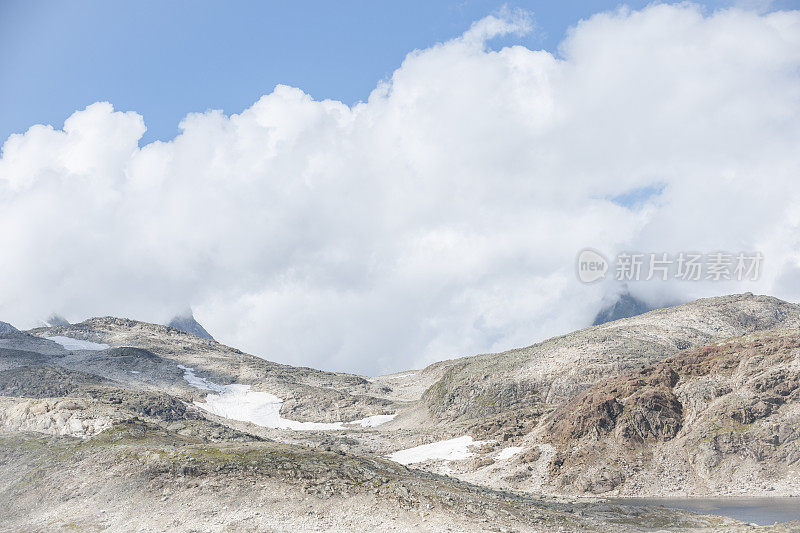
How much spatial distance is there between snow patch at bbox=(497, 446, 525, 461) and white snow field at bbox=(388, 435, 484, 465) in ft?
19.9

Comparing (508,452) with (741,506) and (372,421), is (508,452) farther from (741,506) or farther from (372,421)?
(372,421)

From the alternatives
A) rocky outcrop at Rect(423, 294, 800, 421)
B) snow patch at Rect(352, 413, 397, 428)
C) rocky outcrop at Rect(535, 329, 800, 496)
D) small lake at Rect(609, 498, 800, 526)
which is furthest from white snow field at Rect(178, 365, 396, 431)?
small lake at Rect(609, 498, 800, 526)

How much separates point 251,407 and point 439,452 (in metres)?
75.5

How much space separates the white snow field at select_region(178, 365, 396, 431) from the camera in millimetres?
143750

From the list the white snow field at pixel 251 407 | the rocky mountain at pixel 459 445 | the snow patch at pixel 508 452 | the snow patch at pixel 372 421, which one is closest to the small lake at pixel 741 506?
the rocky mountain at pixel 459 445

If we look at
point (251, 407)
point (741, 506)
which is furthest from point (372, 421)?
point (741, 506)

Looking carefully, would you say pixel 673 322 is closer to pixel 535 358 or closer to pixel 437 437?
pixel 535 358

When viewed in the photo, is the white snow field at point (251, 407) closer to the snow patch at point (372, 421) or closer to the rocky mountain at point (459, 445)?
the snow patch at point (372, 421)

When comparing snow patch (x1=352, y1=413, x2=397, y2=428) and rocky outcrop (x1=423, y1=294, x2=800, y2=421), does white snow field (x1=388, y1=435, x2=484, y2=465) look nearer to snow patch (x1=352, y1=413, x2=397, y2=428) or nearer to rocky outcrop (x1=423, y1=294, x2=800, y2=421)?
rocky outcrop (x1=423, y1=294, x2=800, y2=421)

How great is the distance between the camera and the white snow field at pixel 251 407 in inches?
5659

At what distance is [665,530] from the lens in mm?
44125

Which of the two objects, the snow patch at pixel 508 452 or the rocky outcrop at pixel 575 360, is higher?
the rocky outcrop at pixel 575 360

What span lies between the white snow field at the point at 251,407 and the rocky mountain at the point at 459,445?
106 centimetres

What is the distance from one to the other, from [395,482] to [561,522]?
12661 millimetres
